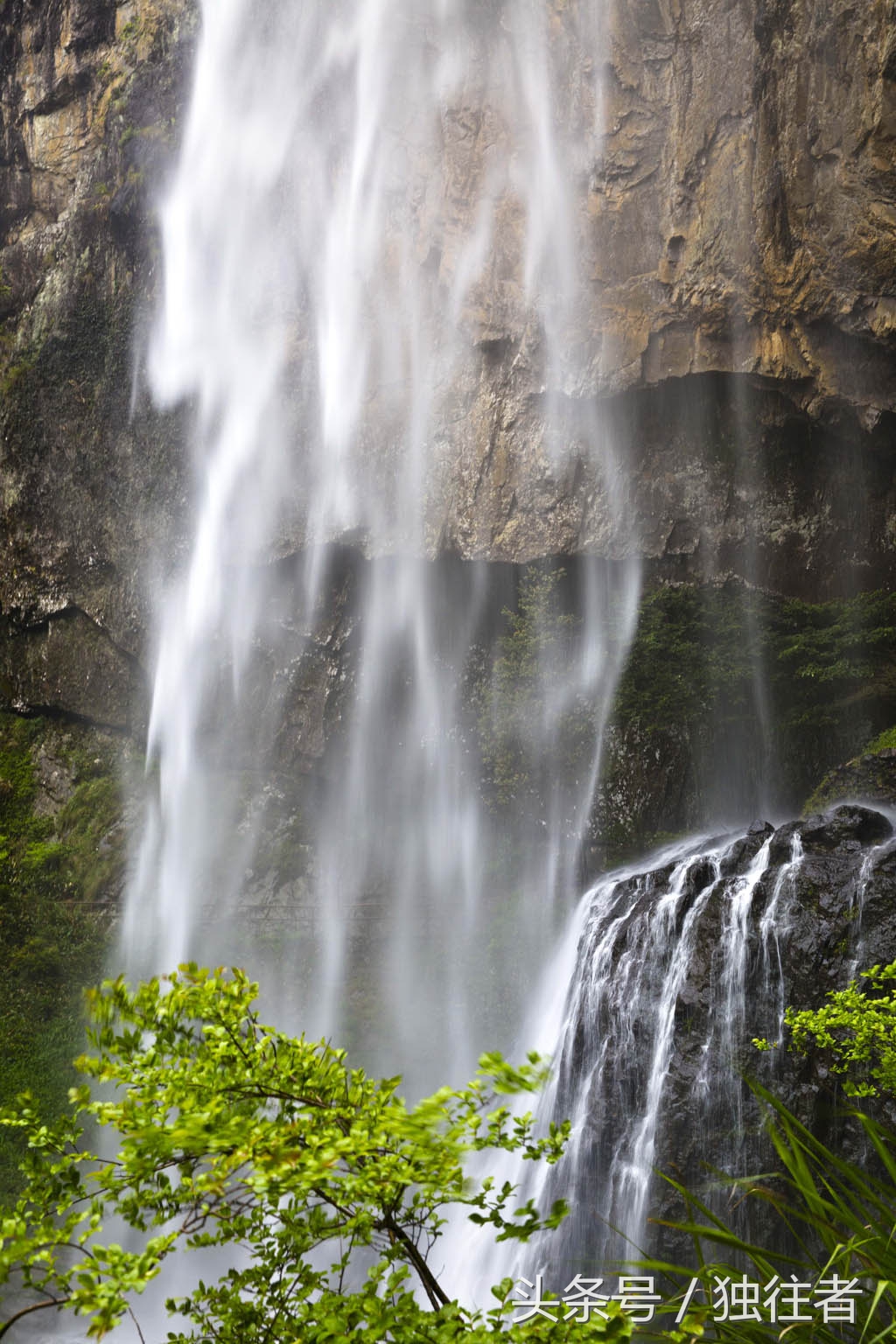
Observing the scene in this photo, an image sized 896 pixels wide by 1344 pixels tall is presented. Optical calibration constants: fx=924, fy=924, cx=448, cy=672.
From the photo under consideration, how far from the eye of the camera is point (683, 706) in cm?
1616

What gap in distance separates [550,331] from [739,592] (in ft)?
18.4

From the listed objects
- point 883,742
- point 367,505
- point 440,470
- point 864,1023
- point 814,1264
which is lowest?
point 814,1264

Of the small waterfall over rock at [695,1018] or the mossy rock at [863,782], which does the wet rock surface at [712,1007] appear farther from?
the mossy rock at [863,782]

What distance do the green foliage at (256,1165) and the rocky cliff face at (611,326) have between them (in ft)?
47.7

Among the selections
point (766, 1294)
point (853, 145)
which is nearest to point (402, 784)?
point (853, 145)

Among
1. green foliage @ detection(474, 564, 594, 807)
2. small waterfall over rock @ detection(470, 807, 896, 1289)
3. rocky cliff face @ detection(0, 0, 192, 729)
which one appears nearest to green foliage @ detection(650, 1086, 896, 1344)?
small waterfall over rock @ detection(470, 807, 896, 1289)

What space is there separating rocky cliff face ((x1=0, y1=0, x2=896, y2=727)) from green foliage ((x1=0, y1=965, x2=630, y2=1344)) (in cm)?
1454

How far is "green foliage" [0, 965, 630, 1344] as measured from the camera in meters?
1.78

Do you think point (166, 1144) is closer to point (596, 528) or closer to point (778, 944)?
point (778, 944)

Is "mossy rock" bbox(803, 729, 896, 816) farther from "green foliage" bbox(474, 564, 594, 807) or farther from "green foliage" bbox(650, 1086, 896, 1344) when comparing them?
"green foliage" bbox(650, 1086, 896, 1344)

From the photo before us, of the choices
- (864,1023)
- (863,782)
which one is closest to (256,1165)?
(864,1023)

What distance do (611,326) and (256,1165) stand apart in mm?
15758

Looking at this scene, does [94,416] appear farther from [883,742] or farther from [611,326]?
[883,742]

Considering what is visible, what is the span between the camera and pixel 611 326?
51.3 feet
